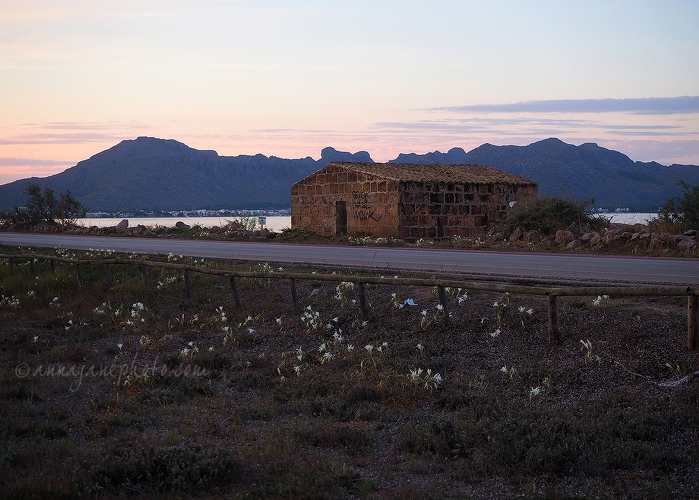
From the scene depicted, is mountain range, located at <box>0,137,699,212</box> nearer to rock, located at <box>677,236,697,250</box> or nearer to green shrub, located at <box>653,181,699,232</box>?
green shrub, located at <box>653,181,699,232</box>

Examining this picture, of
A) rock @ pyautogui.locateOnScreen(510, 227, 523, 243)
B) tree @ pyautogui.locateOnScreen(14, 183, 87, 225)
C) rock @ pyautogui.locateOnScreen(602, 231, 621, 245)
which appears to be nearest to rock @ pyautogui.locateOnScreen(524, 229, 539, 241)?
rock @ pyautogui.locateOnScreen(510, 227, 523, 243)

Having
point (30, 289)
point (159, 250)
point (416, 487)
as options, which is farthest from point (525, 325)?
point (159, 250)

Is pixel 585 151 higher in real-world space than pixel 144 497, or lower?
higher

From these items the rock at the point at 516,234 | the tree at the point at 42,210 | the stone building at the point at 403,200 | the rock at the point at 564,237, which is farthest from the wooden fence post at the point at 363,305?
the tree at the point at 42,210

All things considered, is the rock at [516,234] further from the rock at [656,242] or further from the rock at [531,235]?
the rock at [656,242]

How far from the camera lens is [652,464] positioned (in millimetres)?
6488

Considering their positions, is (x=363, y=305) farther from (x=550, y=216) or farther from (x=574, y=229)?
(x=550, y=216)

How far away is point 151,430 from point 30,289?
1162 cm

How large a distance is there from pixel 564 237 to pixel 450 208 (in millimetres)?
9648

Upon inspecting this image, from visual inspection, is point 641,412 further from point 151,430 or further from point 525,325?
point 151,430

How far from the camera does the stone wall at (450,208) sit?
31652 millimetres

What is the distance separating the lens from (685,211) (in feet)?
89.8

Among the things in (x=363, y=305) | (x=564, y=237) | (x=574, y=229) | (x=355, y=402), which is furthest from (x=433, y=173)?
(x=355, y=402)

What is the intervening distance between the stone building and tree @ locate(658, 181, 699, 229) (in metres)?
6.26
